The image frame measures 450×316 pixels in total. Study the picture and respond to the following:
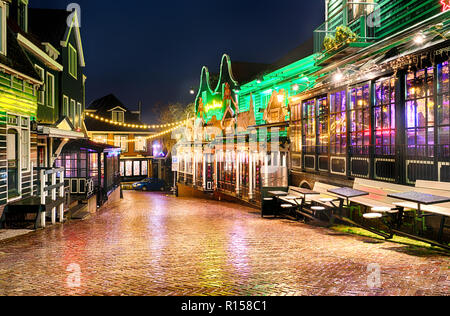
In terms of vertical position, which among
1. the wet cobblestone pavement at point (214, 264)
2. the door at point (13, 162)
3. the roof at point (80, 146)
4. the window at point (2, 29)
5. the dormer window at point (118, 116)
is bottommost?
the wet cobblestone pavement at point (214, 264)

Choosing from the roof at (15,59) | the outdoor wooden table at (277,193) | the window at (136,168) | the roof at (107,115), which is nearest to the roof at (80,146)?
the roof at (15,59)

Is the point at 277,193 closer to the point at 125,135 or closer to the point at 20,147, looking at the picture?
the point at 20,147

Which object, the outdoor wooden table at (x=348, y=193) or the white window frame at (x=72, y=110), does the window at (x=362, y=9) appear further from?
the white window frame at (x=72, y=110)

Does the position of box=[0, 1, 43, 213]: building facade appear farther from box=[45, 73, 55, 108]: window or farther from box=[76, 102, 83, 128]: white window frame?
box=[76, 102, 83, 128]: white window frame

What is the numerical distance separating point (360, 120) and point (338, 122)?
4.74 feet

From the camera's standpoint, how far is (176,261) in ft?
23.4

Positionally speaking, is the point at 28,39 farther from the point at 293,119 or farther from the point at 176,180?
the point at 176,180

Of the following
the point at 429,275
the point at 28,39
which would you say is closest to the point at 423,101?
the point at 429,275

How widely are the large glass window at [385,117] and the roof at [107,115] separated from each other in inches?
1673

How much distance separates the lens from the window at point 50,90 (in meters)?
19.7

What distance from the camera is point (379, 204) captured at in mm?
10219

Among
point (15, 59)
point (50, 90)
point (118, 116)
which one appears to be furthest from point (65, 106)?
point (118, 116)

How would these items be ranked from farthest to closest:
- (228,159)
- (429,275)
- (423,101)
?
(228,159), (423,101), (429,275)

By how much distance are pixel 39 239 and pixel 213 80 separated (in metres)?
29.4
